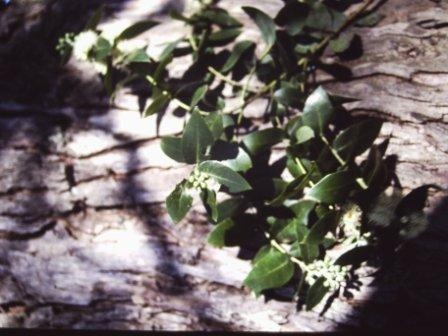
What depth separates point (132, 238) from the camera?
1495mm

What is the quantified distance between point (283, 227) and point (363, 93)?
1.74ft

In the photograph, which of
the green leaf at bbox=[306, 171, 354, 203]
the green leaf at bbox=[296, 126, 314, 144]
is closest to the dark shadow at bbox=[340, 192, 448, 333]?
the green leaf at bbox=[306, 171, 354, 203]

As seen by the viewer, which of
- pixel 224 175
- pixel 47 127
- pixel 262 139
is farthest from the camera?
pixel 47 127

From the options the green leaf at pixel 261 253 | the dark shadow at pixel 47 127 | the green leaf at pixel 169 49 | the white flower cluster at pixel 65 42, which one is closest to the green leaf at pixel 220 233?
the green leaf at pixel 261 253

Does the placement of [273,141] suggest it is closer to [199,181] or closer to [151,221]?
[199,181]

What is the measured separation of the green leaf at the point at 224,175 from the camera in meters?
1.04

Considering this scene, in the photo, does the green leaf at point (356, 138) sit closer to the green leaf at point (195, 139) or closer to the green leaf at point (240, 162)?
the green leaf at point (240, 162)

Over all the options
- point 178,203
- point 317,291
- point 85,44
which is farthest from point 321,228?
point 85,44

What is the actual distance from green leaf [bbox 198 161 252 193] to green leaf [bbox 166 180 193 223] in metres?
0.08

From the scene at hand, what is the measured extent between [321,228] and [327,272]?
0.13m

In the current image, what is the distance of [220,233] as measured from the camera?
133cm

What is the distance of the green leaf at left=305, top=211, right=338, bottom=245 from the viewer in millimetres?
1123

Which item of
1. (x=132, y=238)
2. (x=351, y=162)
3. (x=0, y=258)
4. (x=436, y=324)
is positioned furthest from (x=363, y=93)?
(x=0, y=258)

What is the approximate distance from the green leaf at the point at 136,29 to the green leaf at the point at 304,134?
2.30ft
